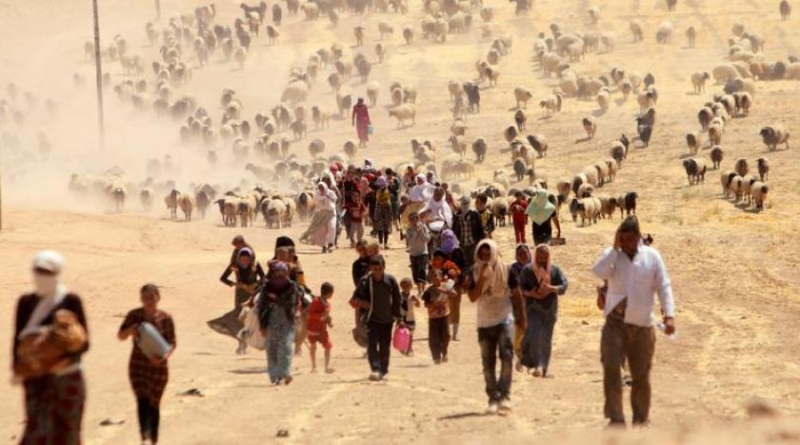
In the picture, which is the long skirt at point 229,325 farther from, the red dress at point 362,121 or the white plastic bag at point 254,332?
the red dress at point 362,121

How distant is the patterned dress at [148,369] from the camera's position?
10727mm

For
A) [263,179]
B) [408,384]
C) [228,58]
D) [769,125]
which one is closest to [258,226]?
[263,179]

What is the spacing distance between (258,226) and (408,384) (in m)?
18.8

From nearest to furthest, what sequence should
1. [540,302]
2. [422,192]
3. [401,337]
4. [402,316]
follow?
[540,302] < [402,316] < [401,337] < [422,192]

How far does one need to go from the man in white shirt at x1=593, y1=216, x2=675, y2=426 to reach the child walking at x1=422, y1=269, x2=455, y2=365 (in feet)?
14.6

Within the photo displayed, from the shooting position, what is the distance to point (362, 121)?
4703 centimetres

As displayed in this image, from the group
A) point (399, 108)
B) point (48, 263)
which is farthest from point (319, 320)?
point (399, 108)

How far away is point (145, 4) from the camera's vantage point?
80.1m

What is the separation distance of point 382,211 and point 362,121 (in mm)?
21854

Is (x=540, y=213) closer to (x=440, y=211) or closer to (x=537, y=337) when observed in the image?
(x=440, y=211)

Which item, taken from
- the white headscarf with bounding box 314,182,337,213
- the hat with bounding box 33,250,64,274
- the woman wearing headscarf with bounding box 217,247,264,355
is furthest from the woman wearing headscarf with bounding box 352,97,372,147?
the hat with bounding box 33,250,64,274

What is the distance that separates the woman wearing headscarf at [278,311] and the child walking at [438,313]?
191 centimetres

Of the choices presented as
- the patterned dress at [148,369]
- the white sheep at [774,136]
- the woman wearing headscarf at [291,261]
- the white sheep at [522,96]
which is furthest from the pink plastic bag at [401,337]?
the white sheep at [522,96]

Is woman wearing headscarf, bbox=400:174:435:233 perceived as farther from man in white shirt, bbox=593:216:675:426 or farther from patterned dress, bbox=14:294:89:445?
patterned dress, bbox=14:294:89:445
